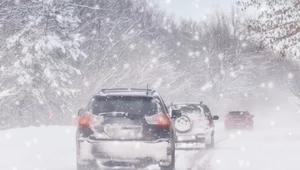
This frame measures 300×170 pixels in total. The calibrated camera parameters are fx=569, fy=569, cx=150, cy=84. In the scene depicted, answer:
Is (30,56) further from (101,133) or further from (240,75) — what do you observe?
(240,75)

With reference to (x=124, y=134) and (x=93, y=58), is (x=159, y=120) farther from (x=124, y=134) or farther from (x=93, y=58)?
(x=93, y=58)

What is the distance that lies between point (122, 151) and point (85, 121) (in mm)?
982

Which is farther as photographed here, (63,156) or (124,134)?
(63,156)

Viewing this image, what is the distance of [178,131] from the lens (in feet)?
66.3

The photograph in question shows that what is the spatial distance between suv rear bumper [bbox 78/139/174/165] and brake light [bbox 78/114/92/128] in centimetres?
31

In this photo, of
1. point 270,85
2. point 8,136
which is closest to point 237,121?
point 8,136

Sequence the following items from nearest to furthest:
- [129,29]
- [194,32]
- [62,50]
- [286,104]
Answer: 1. [62,50]
2. [129,29]
3. [194,32]
4. [286,104]

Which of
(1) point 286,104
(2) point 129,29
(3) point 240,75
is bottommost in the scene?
(1) point 286,104

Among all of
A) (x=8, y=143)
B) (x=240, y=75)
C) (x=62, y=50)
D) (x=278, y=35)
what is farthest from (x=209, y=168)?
Result: (x=240, y=75)

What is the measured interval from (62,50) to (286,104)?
269ft

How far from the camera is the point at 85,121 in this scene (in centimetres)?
1133

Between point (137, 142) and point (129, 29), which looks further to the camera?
point (129, 29)

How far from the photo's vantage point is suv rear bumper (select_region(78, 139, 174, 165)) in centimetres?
1105

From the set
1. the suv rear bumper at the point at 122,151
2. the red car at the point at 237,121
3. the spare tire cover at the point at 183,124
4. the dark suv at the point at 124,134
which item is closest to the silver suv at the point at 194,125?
the spare tire cover at the point at 183,124
